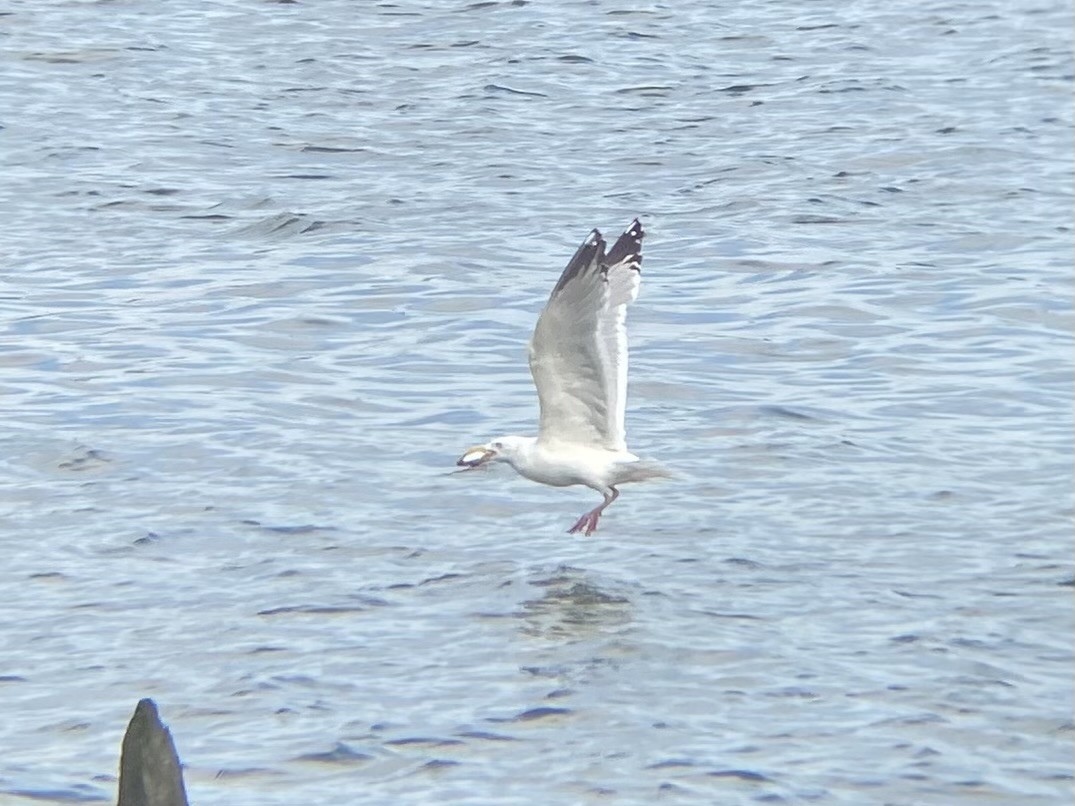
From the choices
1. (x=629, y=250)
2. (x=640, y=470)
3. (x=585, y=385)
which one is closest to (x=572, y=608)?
(x=640, y=470)

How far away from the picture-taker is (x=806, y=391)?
15961 millimetres

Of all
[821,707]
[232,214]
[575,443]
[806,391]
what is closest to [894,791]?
[821,707]

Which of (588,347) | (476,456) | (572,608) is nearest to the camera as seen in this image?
(572,608)

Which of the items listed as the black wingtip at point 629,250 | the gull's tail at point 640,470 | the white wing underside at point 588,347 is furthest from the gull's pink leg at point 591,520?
the black wingtip at point 629,250

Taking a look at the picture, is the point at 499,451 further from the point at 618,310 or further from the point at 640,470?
the point at 618,310

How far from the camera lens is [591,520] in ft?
41.8

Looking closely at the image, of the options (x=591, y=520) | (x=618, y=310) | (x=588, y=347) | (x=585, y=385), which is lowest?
(x=591, y=520)

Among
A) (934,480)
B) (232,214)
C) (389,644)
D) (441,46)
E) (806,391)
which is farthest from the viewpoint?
(441,46)

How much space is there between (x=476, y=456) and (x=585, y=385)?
0.68 m

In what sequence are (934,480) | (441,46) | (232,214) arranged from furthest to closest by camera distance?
(441,46) < (232,214) < (934,480)

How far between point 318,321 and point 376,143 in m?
6.42

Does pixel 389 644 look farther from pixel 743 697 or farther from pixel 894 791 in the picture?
pixel 894 791

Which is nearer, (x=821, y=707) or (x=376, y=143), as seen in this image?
(x=821, y=707)

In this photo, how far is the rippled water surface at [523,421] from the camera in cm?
1034
